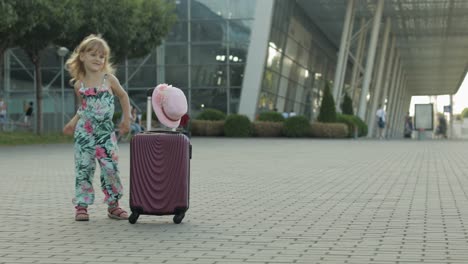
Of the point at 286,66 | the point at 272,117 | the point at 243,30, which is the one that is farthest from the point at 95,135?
the point at 286,66

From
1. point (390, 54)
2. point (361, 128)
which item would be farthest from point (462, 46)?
point (361, 128)

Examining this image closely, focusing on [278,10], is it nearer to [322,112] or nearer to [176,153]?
[322,112]

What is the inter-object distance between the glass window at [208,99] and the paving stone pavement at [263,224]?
26.7 m

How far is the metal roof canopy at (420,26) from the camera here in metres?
46.9

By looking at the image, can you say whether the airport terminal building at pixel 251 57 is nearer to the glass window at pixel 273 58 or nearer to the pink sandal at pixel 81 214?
the glass window at pixel 273 58

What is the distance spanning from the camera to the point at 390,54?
62906mm


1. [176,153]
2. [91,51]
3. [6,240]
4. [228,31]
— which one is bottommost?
[6,240]

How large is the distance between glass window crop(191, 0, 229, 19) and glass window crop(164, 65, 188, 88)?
266 cm

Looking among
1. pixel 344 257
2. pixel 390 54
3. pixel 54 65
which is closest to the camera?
pixel 344 257

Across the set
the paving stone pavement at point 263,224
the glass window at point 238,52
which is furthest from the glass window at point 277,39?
the paving stone pavement at point 263,224

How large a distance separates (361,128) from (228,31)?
8.17 metres

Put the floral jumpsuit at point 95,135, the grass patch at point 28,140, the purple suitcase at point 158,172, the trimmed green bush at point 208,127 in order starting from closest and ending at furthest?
1. the purple suitcase at point 158,172
2. the floral jumpsuit at point 95,135
3. the grass patch at point 28,140
4. the trimmed green bush at point 208,127

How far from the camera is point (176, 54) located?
41281 millimetres

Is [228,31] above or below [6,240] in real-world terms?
above
